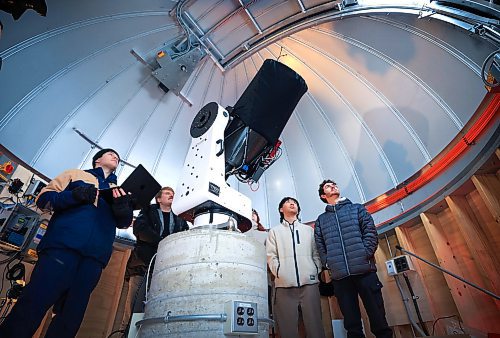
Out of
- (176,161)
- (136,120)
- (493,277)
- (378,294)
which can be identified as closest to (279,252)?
(378,294)

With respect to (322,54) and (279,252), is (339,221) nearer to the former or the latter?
(279,252)

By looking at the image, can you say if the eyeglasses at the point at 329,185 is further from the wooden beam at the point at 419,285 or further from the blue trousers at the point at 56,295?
the blue trousers at the point at 56,295

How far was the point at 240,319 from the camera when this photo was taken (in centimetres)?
135

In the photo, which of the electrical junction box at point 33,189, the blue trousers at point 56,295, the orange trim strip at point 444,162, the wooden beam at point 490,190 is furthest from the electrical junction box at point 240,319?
the electrical junction box at point 33,189

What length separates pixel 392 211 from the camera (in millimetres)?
4172

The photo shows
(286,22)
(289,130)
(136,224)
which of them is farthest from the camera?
(289,130)

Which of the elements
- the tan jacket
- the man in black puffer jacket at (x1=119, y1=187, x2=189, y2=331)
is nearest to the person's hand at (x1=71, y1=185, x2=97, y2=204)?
the man in black puffer jacket at (x1=119, y1=187, x2=189, y2=331)

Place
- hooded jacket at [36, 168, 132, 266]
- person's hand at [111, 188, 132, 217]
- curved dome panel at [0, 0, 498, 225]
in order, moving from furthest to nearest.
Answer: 1. curved dome panel at [0, 0, 498, 225]
2. person's hand at [111, 188, 132, 217]
3. hooded jacket at [36, 168, 132, 266]

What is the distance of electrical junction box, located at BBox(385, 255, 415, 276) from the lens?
359 centimetres

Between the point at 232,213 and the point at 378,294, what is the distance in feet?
5.46

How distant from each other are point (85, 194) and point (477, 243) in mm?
3842

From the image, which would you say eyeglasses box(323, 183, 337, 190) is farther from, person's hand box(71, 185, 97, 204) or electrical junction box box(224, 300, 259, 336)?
person's hand box(71, 185, 97, 204)

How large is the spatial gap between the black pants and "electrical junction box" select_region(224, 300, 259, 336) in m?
1.55

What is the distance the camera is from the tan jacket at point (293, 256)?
2615 mm
